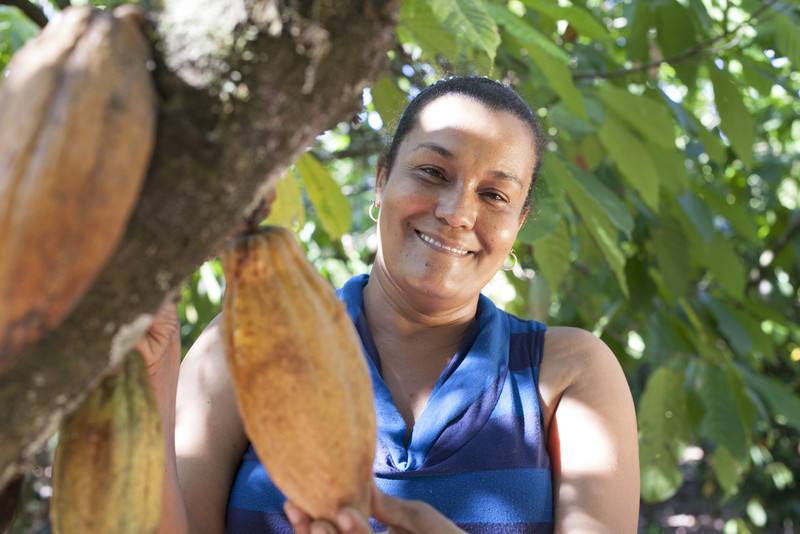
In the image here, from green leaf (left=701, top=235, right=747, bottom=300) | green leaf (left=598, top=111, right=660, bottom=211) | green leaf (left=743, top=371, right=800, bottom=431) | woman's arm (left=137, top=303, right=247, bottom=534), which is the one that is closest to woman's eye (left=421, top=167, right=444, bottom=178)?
woman's arm (left=137, top=303, right=247, bottom=534)

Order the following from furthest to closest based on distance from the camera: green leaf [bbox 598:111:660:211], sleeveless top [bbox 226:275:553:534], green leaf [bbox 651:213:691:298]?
1. green leaf [bbox 651:213:691:298]
2. green leaf [bbox 598:111:660:211]
3. sleeveless top [bbox 226:275:553:534]

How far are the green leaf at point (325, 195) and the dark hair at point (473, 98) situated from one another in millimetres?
226

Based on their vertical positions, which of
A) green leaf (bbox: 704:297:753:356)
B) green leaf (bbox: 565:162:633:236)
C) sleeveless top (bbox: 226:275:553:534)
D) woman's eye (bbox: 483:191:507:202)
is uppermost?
woman's eye (bbox: 483:191:507:202)

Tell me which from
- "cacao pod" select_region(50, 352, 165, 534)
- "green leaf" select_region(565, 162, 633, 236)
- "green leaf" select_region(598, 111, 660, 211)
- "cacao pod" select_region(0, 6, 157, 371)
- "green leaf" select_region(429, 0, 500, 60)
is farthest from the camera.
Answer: "green leaf" select_region(598, 111, 660, 211)

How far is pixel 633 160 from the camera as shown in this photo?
214 centimetres

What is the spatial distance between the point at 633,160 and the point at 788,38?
672 mm

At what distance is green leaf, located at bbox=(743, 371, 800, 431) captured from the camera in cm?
273

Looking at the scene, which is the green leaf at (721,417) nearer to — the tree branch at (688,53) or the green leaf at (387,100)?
the tree branch at (688,53)

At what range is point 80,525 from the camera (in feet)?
1.98

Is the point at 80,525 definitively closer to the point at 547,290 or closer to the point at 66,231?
the point at 66,231

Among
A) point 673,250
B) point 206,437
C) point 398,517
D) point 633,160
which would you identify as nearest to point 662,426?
point 673,250

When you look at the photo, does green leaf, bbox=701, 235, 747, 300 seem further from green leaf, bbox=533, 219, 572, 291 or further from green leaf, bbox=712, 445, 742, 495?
green leaf, bbox=533, 219, 572, 291

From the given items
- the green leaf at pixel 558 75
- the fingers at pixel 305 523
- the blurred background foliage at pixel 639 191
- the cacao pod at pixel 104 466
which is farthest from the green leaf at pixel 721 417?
the cacao pod at pixel 104 466

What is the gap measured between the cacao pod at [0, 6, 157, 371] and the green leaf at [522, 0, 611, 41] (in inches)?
57.7
